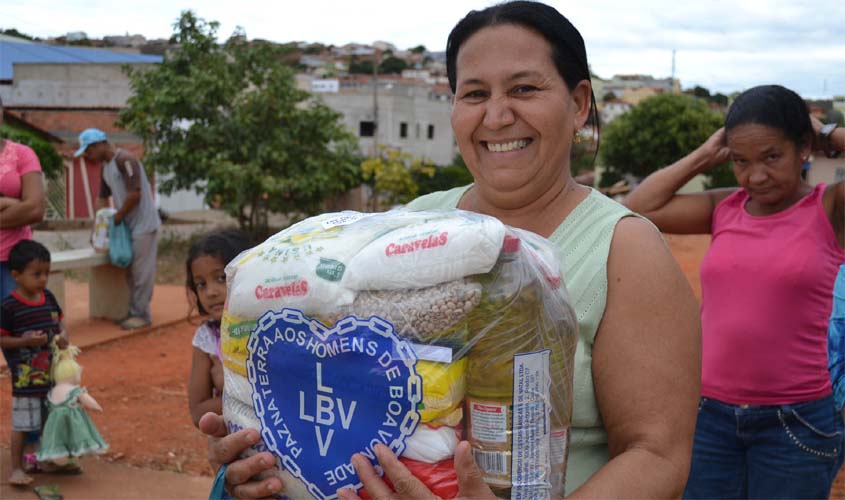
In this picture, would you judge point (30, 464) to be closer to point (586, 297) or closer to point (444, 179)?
point (586, 297)

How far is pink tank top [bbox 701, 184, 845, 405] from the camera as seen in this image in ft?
9.57

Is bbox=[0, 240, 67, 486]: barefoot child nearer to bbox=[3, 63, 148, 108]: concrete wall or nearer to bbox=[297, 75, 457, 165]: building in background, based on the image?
bbox=[3, 63, 148, 108]: concrete wall

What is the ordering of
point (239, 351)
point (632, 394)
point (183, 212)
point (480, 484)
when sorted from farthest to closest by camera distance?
point (183, 212)
point (632, 394)
point (239, 351)
point (480, 484)

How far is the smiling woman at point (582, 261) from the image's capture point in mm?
1557

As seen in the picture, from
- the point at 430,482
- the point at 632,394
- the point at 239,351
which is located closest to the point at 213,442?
the point at 239,351

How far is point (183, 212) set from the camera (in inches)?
1139

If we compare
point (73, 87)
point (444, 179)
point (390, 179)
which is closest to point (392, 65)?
point (444, 179)

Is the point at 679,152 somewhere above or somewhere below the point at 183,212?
above

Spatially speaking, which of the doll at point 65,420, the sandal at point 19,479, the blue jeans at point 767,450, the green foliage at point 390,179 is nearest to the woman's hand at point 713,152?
the blue jeans at point 767,450

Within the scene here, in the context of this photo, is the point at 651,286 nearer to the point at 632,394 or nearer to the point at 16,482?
the point at 632,394

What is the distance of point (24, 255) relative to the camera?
4777 millimetres

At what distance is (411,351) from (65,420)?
4.11 m

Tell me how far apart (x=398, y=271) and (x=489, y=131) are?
60 centimetres

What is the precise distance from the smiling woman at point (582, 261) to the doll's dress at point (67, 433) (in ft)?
11.6
